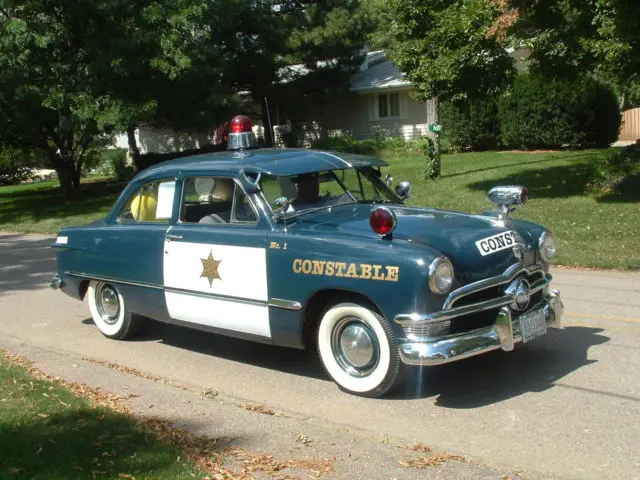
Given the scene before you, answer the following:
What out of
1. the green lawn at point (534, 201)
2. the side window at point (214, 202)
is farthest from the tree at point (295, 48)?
the side window at point (214, 202)

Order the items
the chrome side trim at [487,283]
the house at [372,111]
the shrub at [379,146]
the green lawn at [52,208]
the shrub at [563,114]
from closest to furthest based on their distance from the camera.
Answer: the chrome side trim at [487,283] < the green lawn at [52,208] < the shrub at [563,114] < the shrub at [379,146] < the house at [372,111]

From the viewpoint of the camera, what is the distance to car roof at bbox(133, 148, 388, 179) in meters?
6.87

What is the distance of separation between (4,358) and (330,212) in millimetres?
3330

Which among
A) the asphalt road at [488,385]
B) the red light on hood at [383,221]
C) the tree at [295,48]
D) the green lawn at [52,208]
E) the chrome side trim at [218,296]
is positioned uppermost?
the tree at [295,48]

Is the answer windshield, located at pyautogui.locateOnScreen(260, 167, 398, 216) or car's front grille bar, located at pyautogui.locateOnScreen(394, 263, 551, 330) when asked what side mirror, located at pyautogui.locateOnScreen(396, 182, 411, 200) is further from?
car's front grille bar, located at pyautogui.locateOnScreen(394, 263, 551, 330)

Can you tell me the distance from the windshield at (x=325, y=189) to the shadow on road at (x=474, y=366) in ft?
4.62

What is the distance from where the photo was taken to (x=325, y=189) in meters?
7.05

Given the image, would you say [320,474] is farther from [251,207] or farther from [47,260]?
[47,260]

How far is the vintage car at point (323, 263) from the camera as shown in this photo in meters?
5.70

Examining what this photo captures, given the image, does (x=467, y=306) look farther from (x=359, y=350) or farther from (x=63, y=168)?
(x=63, y=168)

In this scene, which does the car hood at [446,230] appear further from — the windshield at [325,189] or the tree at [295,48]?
the tree at [295,48]

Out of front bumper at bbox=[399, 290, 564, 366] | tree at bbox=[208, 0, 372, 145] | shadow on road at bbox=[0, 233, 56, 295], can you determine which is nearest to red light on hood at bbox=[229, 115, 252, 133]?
front bumper at bbox=[399, 290, 564, 366]

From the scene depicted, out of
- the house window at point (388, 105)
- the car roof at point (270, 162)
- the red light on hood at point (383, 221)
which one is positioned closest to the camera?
the red light on hood at point (383, 221)

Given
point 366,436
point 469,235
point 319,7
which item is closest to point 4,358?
point 366,436
